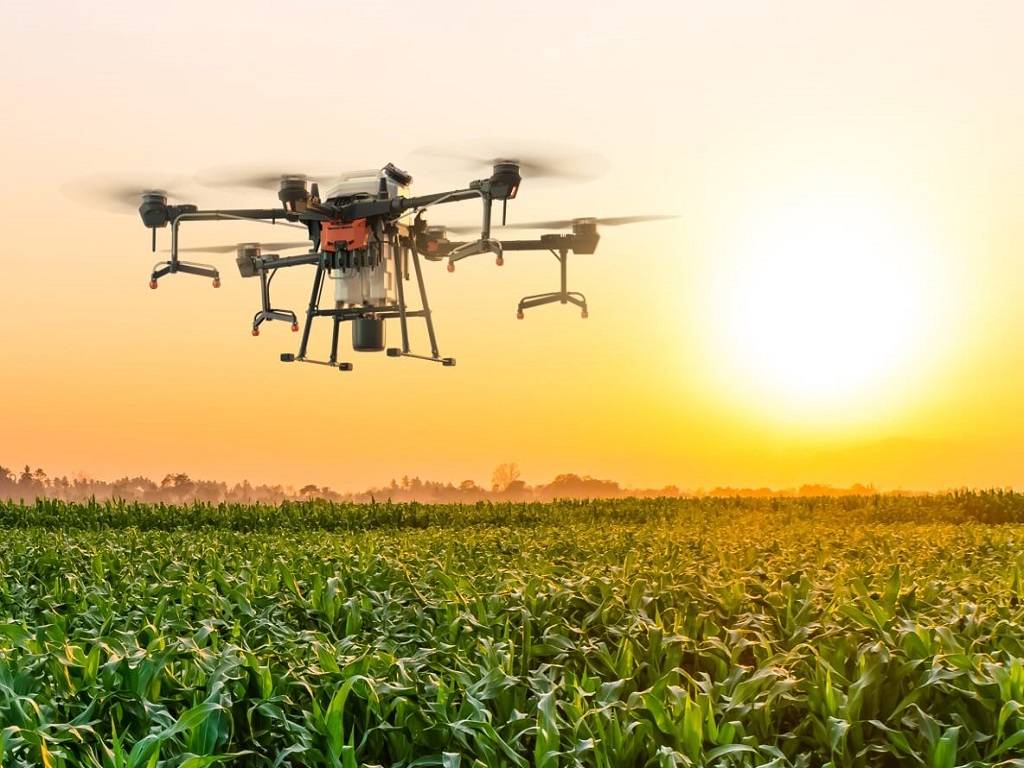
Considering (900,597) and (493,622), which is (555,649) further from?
(900,597)

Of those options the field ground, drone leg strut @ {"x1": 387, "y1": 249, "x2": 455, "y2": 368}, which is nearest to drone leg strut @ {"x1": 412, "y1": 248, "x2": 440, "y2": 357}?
drone leg strut @ {"x1": 387, "y1": 249, "x2": 455, "y2": 368}

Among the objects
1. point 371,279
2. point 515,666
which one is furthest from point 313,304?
point 515,666

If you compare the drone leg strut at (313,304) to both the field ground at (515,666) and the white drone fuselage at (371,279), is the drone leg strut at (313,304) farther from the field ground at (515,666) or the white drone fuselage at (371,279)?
the field ground at (515,666)

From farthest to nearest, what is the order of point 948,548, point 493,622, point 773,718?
point 948,548
point 493,622
point 773,718

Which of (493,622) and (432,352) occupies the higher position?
(432,352)

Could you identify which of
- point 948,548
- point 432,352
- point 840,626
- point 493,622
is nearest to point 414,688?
point 493,622

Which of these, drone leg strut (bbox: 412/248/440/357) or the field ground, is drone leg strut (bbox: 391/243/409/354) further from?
the field ground

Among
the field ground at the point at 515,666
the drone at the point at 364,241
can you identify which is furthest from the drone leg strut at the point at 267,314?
the field ground at the point at 515,666
